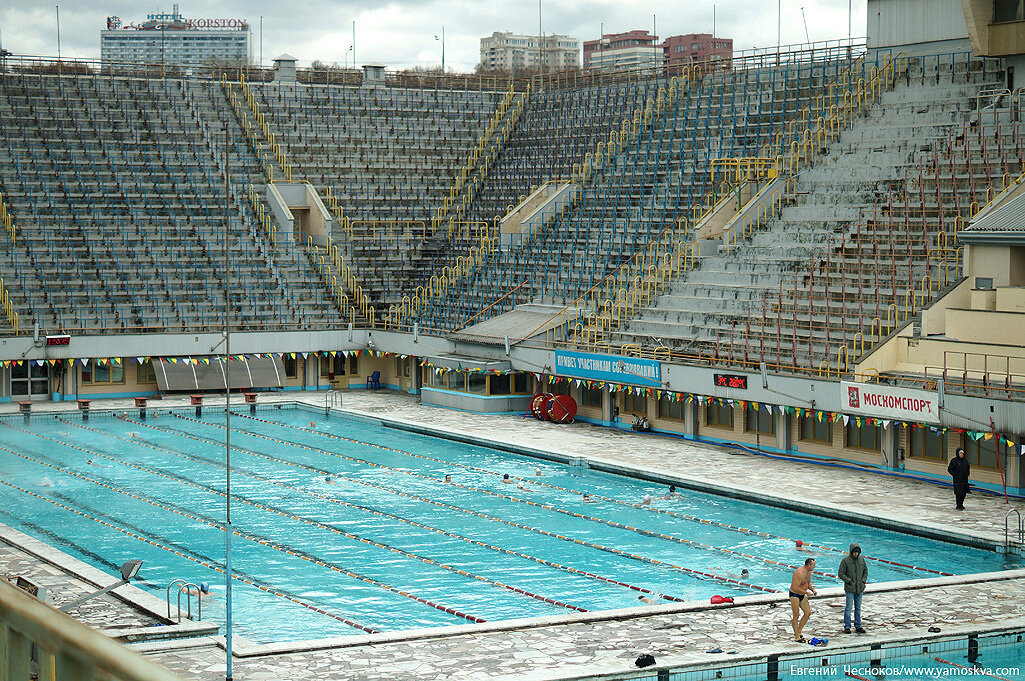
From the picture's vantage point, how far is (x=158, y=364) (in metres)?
39.7

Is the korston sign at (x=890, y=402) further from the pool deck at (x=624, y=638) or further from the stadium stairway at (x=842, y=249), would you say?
the pool deck at (x=624, y=638)

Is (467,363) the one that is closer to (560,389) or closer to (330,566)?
(560,389)

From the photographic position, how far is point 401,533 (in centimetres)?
2155

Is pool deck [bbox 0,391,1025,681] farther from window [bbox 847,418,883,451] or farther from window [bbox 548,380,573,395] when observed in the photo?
window [bbox 548,380,573,395]

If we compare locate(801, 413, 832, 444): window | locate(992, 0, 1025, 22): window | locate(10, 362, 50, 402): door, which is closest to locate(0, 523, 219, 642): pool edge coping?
locate(801, 413, 832, 444): window

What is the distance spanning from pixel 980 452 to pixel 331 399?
20.1 metres

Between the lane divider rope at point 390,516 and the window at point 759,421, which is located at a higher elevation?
the window at point 759,421

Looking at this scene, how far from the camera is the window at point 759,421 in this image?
3006cm

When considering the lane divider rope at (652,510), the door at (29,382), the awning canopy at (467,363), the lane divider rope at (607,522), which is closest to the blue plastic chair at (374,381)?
the awning canopy at (467,363)

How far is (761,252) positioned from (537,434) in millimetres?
7783

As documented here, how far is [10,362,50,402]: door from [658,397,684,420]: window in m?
18.6

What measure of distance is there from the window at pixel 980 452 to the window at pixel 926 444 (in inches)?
18.2

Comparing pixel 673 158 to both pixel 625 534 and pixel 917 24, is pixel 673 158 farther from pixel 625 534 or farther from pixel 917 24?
pixel 625 534

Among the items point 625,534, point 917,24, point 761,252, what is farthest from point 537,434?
point 917,24
